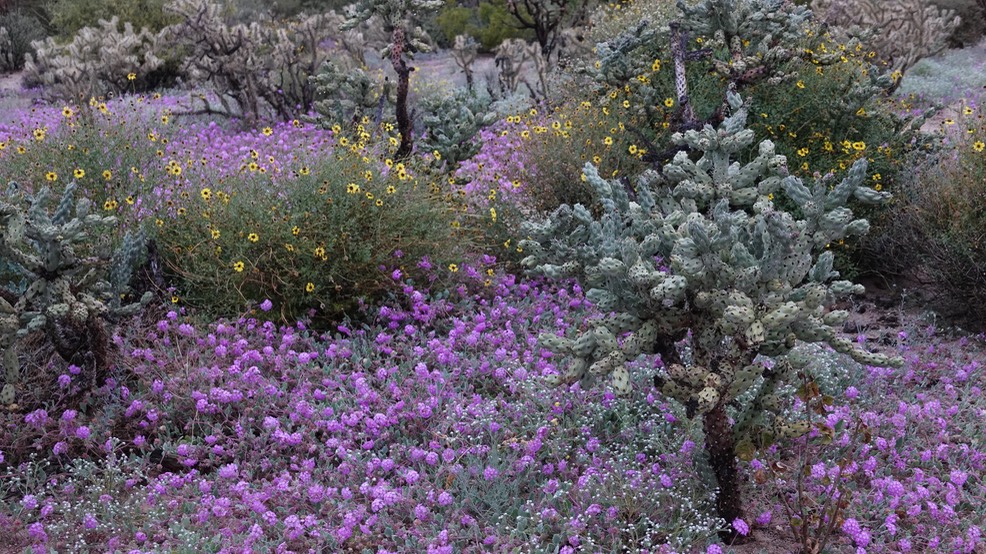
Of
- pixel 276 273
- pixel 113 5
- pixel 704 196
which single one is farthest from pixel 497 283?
pixel 113 5

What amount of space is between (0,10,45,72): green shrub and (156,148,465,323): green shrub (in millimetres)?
16897

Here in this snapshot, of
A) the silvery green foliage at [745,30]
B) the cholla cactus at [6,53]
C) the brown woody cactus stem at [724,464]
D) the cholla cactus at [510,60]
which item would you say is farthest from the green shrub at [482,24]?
the brown woody cactus stem at [724,464]

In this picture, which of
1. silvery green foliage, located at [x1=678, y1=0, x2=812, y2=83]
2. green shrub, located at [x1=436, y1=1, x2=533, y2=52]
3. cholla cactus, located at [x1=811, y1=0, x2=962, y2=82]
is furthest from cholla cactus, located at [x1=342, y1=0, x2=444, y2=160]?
green shrub, located at [x1=436, y1=1, x2=533, y2=52]

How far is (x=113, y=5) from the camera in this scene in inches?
746

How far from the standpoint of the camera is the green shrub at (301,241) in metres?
5.59

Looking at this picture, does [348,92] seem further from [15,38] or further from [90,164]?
[15,38]

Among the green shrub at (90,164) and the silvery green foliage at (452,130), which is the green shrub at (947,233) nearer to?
the silvery green foliage at (452,130)

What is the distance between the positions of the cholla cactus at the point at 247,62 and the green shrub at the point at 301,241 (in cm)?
572

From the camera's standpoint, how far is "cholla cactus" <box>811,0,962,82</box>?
531 inches

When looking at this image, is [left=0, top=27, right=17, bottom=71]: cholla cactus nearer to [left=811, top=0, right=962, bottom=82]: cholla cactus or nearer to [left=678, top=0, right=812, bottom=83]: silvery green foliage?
[left=811, top=0, right=962, bottom=82]: cholla cactus

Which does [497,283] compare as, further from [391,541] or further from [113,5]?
[113,5]

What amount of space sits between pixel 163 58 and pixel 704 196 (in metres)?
14.6

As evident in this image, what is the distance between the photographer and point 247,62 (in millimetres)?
11164

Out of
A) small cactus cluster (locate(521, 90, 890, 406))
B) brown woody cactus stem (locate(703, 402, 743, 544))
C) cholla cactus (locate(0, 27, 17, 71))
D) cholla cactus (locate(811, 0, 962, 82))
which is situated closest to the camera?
small cactus cluster (locate(521, 90, 890, 406))
